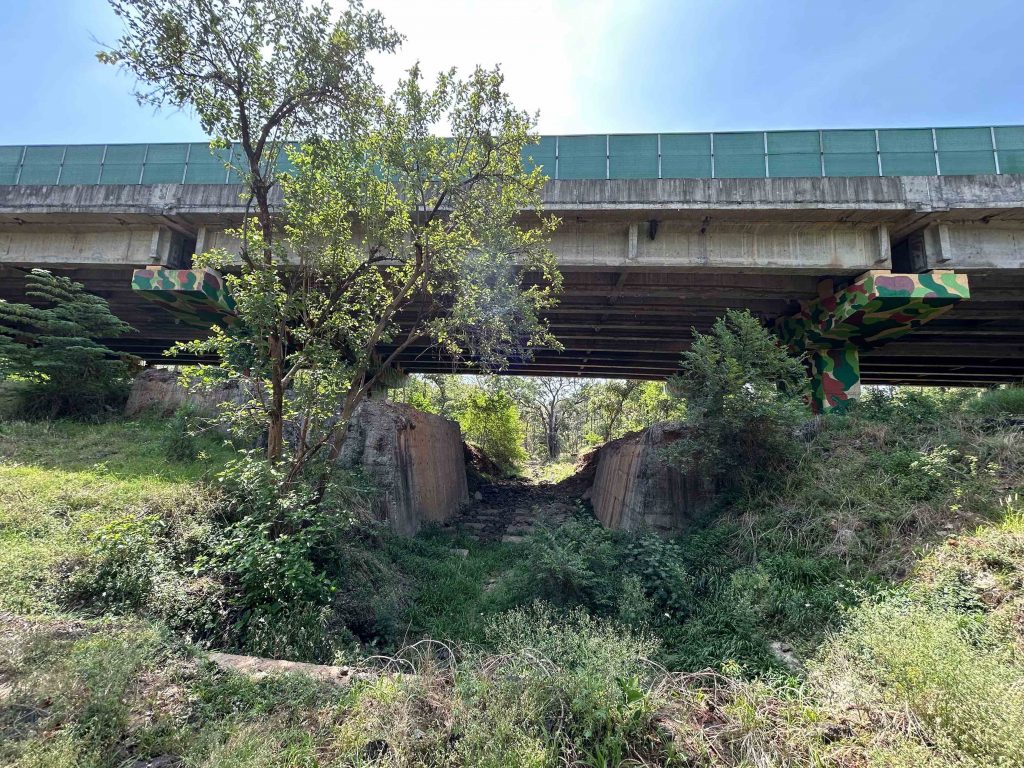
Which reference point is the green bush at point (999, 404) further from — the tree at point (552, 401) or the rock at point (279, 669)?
the tree at point (552, 401)

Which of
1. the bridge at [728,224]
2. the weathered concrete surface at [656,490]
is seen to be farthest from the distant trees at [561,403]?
the weathered concrete surface at [656,490]

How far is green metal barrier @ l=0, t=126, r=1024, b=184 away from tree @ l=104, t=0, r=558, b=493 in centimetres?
382

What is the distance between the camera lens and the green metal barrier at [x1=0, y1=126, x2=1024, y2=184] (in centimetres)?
1014

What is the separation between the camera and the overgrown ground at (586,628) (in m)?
3.28

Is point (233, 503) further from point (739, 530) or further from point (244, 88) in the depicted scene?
point (739, 530)

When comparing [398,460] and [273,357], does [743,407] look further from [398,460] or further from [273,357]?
[273,357]

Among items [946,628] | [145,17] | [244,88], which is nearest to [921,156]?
[946,628]

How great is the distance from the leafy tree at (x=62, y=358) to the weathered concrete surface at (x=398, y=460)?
612 centimetres

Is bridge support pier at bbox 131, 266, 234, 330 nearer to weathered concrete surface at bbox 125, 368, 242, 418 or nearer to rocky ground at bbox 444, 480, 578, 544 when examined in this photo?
weathered concrete surface at bbox 125, 368, 242, 418

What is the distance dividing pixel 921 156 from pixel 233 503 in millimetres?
14506

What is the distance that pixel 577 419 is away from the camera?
135 feet

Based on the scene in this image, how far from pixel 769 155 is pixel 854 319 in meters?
4.12

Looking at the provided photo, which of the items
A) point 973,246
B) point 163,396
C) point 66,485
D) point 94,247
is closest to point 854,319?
point 973,246

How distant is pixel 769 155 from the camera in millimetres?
10602
